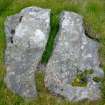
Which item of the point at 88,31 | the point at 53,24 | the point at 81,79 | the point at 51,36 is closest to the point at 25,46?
the point at 51,36

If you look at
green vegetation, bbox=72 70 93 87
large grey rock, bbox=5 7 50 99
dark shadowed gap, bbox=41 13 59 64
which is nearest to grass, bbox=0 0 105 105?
dark shadowed gap, bbox=41 13 59 64

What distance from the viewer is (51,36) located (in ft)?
48.2

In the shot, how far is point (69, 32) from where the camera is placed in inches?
573

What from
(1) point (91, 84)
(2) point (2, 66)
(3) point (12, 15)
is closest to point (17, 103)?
(2) point (2, 66)

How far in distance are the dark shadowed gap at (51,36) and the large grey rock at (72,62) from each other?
24cm

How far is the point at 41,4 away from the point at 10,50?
329 cm

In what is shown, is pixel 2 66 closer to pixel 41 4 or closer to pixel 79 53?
pixel 79 53

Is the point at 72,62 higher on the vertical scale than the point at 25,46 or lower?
lower

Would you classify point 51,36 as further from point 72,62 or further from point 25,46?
point 72,62

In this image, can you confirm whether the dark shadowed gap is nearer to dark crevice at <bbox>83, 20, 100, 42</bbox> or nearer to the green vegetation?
dark crevice at <bbox>83, 20, 100, 42</bbox>

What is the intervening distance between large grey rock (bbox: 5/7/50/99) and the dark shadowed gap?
176 millimetres

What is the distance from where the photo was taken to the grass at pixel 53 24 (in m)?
12.8

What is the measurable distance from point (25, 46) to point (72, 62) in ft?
6.21

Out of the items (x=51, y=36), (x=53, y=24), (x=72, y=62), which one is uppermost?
(x=53, y=24)
